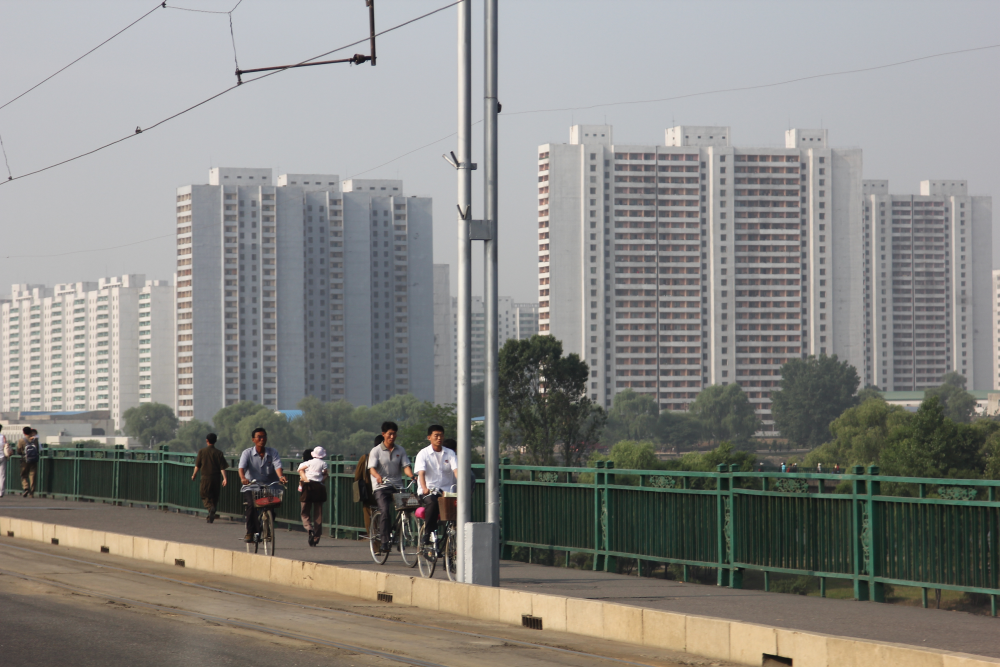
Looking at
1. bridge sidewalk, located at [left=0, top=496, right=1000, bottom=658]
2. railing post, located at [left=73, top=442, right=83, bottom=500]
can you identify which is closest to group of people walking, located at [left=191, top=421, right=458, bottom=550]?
bridge sidewalk, located at [left=0, top=496, right=1000, bottom=658]

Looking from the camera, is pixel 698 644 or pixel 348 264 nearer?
pixel 698 644

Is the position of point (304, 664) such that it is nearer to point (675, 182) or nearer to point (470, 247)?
point (470, 247)

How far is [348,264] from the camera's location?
180 meters

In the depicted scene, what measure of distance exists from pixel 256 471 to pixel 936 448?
273ft

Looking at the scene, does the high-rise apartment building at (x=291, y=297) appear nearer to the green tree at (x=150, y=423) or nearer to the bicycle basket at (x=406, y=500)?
the green tree at (x=150, y=423)

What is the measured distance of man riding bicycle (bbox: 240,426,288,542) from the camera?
14.7 meters

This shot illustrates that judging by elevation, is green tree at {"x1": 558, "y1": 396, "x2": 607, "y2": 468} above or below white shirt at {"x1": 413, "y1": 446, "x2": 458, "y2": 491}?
below

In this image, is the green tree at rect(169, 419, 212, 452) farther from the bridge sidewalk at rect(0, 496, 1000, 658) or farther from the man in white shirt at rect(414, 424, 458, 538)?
the man in white shirt at rect(414, 424, 458, 538)

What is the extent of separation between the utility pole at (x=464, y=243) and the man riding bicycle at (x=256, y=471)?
3492 mm

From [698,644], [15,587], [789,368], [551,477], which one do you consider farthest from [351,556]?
[789,368]

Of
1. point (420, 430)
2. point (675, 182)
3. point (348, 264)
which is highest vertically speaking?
point (675, 182)

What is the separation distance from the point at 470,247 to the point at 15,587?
5939 millimetres

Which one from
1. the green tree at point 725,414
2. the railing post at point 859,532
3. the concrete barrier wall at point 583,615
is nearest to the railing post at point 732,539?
the railing post at point 859,532

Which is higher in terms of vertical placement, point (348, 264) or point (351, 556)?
point (348, 264)
